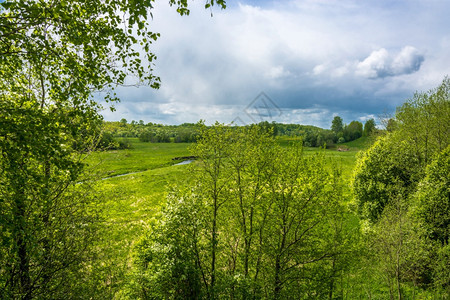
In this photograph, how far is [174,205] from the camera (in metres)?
11.4

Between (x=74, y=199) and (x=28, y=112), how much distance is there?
6.28 meters

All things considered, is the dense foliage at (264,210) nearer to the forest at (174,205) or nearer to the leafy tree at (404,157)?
the forest at (174,205)

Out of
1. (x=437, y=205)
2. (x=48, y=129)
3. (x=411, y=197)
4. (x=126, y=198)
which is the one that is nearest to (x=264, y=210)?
(x=126, y=198)

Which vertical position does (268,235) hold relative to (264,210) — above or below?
below

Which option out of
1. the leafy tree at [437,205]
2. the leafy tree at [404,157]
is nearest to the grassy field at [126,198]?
the leafy tree at [404,157]

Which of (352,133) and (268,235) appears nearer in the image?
(268,235)

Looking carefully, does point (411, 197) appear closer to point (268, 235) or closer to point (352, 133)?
point (268, 235)

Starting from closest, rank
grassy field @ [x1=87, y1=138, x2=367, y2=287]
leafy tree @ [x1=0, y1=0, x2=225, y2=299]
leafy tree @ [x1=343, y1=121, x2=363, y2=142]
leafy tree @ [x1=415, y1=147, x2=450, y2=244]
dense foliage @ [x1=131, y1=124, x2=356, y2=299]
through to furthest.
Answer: leafy tree @ [x1=0, y1=0, x2=225, y2=299]
grassy field @ [x1=87, y1=138, x2=367, y2=287]
dense foliage @ [x1=131, y1=124, x2=356, y2=299]
leafy tree @ [x1=415, y1=147, x2=450, y2=244]
leafy tree @ [x1=343, y1=121, x2=363, y2=142]

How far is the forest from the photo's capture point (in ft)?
18.9

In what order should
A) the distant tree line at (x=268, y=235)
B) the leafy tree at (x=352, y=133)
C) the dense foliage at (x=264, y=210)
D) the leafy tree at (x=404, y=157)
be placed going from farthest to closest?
the leafy tree at (x=352, y=133)
the leafy tree at (x=404, y=157)
the dense foliage at (x=264, y=210)
the distant tree line at (x=268, y=235)

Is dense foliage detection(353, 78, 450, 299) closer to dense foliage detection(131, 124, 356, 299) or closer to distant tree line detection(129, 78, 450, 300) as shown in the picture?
distant tree line detection(129, 78, 450, 300)

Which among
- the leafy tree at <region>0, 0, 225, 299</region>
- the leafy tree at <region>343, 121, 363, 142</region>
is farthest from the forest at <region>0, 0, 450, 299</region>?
the leafy tree at <region>343, 121, 363, 142</region>

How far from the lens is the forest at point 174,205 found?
5.75 m

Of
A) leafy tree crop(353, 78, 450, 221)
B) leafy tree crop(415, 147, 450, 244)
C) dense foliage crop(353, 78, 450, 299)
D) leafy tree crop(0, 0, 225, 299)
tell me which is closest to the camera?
leafy tree crop(0, 0, 225, 299)
